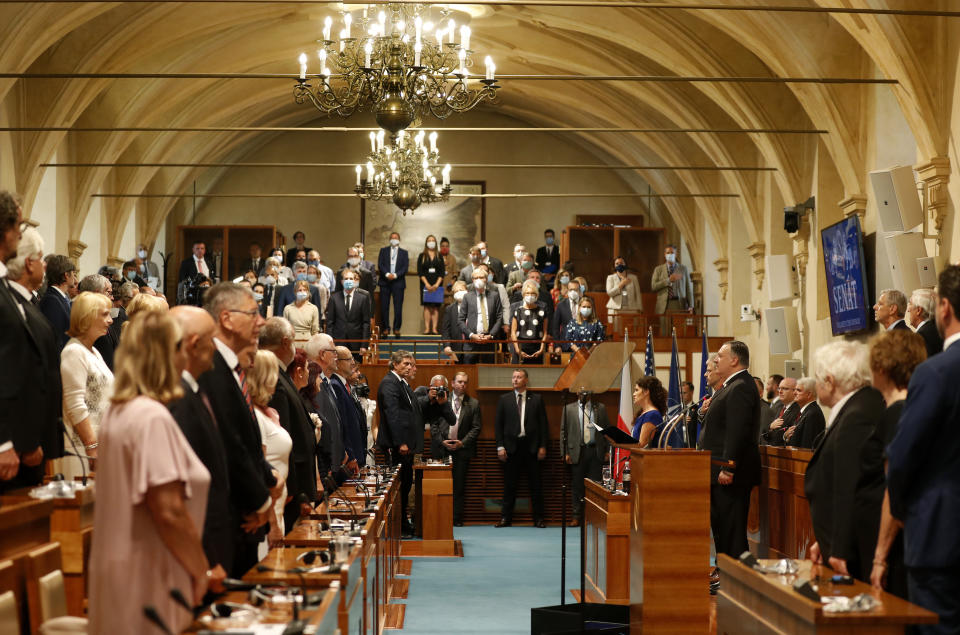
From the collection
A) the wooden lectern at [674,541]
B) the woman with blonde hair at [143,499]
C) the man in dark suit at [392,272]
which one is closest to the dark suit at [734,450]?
the wooden lectern at [674,541]

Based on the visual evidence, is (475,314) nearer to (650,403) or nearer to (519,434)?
(519,434)

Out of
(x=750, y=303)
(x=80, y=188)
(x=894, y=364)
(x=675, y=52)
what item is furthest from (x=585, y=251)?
(x=894, y=364)

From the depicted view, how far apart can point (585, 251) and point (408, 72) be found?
1289cm

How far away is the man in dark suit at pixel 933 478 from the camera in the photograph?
358 centimetres

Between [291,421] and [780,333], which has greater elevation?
[780,333]

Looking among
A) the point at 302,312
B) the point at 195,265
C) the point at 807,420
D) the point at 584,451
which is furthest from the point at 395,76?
the point at 195,265

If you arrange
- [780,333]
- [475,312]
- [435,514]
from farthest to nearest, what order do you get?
[475,312], [780,333], [435,514]

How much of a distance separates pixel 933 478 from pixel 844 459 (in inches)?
31.7

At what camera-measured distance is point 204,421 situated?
347 cm

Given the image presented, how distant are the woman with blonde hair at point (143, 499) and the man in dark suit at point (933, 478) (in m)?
2.14

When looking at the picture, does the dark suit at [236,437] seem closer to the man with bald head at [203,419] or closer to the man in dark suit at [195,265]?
the man with bald head at [203,419]

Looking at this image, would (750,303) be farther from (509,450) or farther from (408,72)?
(408,72)

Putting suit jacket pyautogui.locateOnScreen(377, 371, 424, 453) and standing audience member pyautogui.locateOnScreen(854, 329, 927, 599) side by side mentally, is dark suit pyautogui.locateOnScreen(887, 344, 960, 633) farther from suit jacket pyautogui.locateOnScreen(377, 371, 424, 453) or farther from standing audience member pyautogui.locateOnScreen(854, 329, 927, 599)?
suit jacket pyautogui.locateOnScreen(377, 371, 424, 453)

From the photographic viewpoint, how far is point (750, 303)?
721 inches
